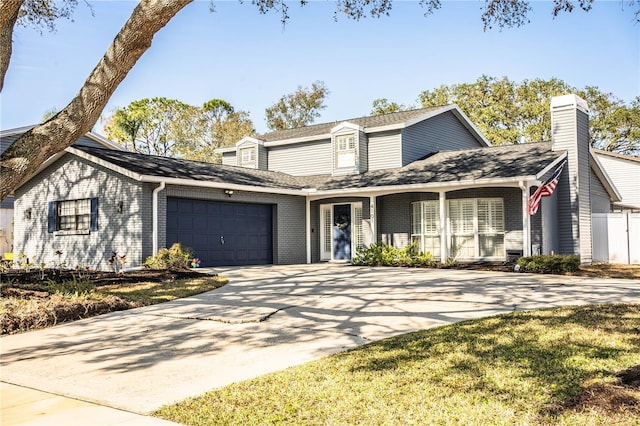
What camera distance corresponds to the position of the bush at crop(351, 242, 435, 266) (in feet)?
59.3

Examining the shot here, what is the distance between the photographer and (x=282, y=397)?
188 inches

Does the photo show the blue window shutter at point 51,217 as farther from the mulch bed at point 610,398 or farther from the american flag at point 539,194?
the mulch bed at point 610,398

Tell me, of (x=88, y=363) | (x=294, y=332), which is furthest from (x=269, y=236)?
(x=88, y=363)

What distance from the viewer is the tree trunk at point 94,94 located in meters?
7.77

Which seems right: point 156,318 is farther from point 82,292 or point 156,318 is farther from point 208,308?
point 82,292

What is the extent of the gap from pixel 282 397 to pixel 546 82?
3889 centimetres

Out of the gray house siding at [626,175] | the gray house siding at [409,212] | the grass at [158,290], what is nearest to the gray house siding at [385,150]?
the gray house siding at [409,212]

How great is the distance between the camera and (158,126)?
4741cm

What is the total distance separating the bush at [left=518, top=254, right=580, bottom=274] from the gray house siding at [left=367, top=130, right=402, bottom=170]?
23.9 ft

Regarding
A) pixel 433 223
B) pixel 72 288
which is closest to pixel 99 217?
pixel 72 288

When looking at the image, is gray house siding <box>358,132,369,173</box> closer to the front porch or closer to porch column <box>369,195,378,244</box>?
the front porch

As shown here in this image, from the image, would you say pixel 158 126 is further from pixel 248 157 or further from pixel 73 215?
pixel 73 215

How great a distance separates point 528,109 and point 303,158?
20.7m

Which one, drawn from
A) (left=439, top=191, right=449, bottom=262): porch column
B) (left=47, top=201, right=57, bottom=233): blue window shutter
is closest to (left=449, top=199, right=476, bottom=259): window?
(left=439, top=191, right=449, bottom=262): porch column
